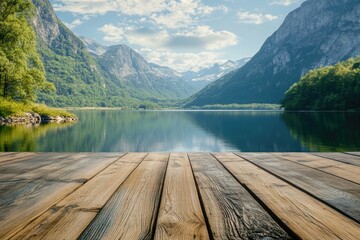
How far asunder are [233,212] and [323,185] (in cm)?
132

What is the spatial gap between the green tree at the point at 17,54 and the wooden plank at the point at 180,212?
32601 millimetres

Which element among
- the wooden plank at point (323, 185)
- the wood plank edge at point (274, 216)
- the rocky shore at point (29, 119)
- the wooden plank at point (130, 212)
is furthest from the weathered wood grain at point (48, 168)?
the rocky shore at point (29, 119)

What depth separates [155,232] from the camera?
1.69 metres

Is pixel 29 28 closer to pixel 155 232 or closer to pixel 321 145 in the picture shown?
pixel 321 145

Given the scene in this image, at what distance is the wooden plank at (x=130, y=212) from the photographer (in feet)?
5.45

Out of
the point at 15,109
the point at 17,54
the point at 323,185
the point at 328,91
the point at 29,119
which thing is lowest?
the point at 29,119

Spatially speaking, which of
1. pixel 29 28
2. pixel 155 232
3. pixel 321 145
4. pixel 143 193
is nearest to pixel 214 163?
pixel 143 193

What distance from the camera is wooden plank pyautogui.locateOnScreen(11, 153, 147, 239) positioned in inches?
65.8

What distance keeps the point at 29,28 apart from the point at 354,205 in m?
37.6

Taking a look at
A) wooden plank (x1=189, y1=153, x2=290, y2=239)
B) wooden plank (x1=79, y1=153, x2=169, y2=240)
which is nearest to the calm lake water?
wooden plank (x1=79, y1=153, x2=169, y2=240)

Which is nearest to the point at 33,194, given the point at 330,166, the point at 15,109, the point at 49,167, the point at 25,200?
the point at 25,200

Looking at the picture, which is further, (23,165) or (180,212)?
(23,165)

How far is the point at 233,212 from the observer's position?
1994 mm

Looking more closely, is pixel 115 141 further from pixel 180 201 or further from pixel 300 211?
pixel 300 211
